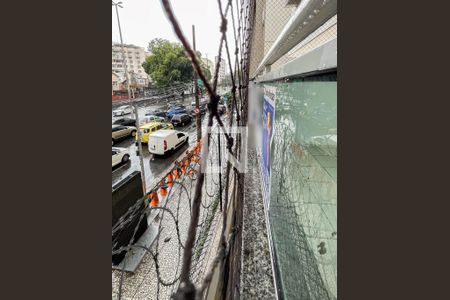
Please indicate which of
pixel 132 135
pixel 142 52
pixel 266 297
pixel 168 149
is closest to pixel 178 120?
pixel 132 135

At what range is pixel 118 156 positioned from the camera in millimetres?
8680

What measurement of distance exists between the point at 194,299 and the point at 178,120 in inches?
624

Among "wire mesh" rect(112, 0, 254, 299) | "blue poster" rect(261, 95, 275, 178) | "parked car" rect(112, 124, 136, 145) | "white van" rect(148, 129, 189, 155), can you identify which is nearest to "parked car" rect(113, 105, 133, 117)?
"parked car" rect(112, 124, 136, 145)

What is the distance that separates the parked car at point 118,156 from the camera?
8.38 metres

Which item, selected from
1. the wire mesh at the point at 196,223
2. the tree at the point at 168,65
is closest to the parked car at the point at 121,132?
the wire mesh at the point at 196,223

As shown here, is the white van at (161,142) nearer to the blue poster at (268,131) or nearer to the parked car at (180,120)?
the parked car at (180,120)

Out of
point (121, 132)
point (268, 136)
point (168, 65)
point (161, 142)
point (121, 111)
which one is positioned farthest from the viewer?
point (168, 65)

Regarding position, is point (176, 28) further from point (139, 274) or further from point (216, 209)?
point (139, 274)

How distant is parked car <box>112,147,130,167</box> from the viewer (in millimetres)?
8375

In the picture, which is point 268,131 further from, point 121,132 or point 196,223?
point 121,132

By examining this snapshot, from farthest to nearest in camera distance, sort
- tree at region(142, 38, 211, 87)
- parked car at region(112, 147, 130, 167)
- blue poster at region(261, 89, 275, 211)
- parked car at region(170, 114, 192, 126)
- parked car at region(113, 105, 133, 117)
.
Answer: tree at region(142, 38, 211, 87)
parked car at region(113, 105, 133, 117)
parked car at region(170, 114, 192, 126)
parked car at region(112, 147, 130, 167)
blue poster at region(261, 89, 275, 211)

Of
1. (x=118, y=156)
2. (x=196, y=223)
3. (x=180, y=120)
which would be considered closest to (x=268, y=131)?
(x=196, y=223)

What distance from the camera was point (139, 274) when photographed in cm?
338

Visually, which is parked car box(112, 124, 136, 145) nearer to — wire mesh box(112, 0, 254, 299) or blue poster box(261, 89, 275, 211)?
wire mesh box(112, 0, 254, 299)
